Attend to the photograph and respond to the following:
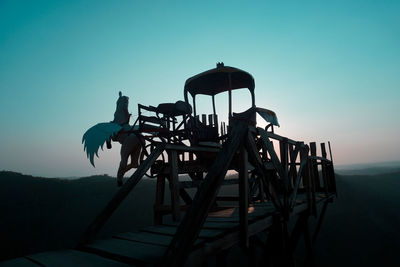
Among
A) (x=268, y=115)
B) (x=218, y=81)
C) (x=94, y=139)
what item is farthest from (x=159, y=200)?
(x=218, y=81)

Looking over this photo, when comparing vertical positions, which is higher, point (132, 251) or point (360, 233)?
point (132, 251)

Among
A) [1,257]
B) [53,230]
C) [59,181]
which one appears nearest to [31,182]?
[59,181]

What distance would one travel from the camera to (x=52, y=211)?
25.6 metres

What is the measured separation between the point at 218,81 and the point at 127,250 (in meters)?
6.50

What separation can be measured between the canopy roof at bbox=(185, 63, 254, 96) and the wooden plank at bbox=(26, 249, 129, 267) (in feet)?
17.9

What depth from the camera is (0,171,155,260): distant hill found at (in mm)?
20844

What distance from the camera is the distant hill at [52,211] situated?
20844 millimetres

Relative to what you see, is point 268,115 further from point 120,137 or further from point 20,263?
point 20,263

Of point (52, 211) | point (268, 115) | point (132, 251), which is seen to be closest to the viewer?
point (132, 251)

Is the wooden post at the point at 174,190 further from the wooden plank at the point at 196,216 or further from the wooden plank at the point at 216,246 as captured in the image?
the wooden plank at the point at 196,216

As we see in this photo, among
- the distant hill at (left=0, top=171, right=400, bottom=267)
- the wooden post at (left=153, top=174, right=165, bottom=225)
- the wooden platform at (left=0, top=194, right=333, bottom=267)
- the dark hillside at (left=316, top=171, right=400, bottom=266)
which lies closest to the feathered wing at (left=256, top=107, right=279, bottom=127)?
the wooden post at (left=153, top=174, right=165, bottom=225)

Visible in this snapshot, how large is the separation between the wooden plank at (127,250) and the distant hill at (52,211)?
21.7 m

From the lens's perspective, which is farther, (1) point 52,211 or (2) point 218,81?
(1) point 52,211

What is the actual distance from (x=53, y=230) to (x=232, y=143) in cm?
2695
